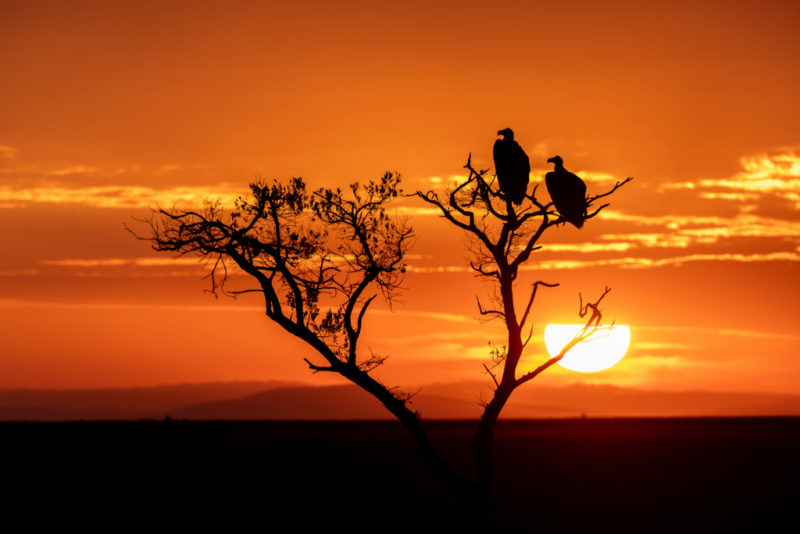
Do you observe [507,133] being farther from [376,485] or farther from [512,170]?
[376,485]

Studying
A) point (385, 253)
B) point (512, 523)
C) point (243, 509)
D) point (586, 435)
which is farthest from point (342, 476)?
point (586, 435)

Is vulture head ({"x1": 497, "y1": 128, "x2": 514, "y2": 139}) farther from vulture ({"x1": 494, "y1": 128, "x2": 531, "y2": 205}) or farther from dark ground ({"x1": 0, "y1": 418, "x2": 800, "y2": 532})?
dark ground ({"x1": 0, "y1": 418, "x2": 800, "y2": 532})

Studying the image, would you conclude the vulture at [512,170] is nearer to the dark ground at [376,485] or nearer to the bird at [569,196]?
the bird at [569,196]

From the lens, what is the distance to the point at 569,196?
22.0 m

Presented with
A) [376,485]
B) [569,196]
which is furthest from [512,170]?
[376,485]

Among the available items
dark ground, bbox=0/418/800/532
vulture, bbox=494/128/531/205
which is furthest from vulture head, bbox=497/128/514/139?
dark ground, bbox=0/418/800/532

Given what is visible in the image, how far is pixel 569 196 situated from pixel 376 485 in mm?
24823

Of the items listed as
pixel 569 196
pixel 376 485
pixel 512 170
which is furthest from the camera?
pixel 376 485

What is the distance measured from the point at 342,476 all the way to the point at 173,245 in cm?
2590

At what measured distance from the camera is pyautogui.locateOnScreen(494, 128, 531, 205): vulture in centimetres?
2217

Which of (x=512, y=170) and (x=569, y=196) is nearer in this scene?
(x=569, y=196)

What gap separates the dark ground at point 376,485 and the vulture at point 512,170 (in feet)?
57.1

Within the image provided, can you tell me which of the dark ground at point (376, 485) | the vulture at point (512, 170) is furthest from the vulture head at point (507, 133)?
the dark ground at point (376, 485)

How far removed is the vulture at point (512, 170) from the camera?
22172 mm
